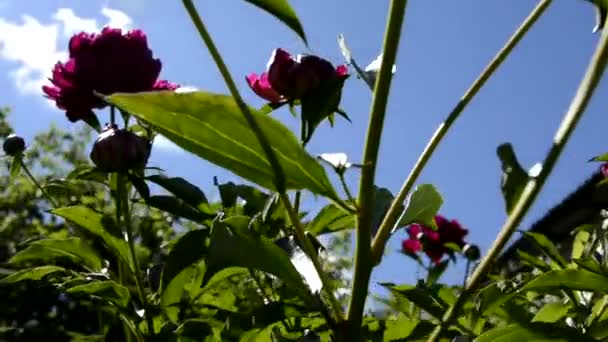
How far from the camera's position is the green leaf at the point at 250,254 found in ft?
2.71

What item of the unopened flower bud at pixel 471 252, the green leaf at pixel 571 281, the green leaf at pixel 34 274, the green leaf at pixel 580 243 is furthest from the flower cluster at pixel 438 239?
the green leaf at pixel 571 281

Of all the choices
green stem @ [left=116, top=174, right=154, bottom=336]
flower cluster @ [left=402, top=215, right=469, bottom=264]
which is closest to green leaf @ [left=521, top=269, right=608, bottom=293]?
green stem @ [left=116, top=174, right=154, bottom=336]

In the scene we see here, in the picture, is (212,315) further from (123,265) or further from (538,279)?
(538,279)

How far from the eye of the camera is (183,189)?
1.28 metres

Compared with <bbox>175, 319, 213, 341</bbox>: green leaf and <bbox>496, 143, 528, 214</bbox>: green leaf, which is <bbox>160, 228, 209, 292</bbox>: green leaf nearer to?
<bbox>175, 319, 213, 341</bbox>: green leaf

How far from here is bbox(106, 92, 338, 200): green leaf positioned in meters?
0.73

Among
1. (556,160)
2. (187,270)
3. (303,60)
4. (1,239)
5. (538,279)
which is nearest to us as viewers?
(556,160)

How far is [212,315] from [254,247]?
59 cm

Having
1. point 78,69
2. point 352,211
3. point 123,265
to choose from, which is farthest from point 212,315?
point 352,211

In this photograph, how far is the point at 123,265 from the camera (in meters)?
1.31

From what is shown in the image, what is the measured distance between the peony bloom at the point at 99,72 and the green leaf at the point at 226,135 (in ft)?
1.82

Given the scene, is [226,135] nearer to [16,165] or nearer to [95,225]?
[95,225]

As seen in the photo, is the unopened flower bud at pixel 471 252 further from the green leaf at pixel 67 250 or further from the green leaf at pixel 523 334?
the green leaf at pixel 523 334

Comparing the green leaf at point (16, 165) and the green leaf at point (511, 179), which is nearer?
the green leaf at point (511, 179)
